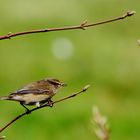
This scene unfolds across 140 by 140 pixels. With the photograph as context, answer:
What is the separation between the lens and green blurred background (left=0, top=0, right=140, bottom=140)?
8.67m

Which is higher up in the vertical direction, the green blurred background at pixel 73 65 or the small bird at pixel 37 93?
the small bird at pixel 37 93

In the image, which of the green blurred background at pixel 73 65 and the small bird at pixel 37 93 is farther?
the green blurred background at pixel 73 65

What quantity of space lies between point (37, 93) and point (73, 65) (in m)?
7.76

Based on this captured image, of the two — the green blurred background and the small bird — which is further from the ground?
the small bird

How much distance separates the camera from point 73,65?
10812 millimetres

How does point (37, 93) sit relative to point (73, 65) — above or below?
above

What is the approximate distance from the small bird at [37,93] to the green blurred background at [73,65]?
479 centimetres

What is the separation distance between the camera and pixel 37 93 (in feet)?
10.0

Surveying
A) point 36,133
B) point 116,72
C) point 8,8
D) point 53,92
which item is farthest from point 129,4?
point 53,92

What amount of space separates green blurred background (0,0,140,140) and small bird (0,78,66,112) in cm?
479

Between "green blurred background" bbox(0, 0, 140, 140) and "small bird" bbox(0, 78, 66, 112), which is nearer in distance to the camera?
"small bird" bbox(0, 78, 66, 112)

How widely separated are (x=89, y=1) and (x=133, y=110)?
5.71m

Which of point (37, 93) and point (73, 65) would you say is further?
point (73, 65)

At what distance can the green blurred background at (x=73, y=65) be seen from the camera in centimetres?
867
